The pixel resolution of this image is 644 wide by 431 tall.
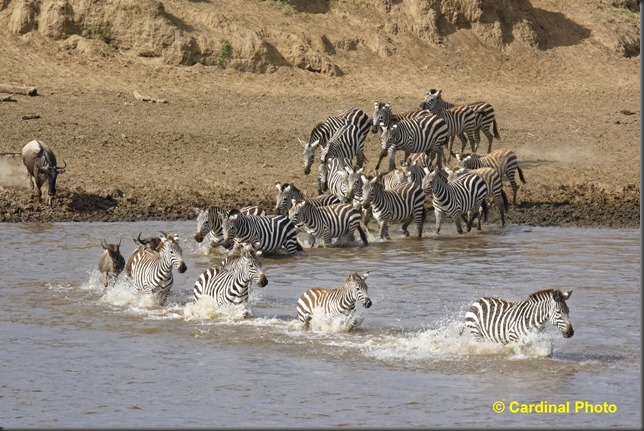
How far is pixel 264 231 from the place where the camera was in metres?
17.9

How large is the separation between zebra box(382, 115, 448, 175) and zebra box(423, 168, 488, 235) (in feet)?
6.88

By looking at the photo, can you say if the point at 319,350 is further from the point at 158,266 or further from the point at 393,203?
the point at 393,203

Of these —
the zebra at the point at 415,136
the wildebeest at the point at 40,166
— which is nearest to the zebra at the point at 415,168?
the zebra at the point at 415,136

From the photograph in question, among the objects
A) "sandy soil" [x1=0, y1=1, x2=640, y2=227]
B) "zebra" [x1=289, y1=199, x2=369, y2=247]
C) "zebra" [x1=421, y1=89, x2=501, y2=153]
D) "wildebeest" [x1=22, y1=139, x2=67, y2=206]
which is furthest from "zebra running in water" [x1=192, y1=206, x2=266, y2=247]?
"zebra" [x1=421, y1=89, x2=501, y2=153]

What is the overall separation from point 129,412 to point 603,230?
38.3ft

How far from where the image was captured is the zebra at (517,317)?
11539 millimetres

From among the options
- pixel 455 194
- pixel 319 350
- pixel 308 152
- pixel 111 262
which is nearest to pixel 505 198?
pixel 455 194

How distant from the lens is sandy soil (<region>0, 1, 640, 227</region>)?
21531 millimetres

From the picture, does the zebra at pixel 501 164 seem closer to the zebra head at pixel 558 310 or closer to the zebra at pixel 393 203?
the zebra at pixel 393 203

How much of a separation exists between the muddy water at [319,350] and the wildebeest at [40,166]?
2.32m

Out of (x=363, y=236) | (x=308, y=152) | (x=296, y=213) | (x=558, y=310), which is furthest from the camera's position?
(x=308, y=152)

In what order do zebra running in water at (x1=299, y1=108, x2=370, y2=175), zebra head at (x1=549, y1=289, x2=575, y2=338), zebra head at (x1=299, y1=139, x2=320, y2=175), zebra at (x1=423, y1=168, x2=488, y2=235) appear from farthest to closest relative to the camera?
1. zebra running in water at (x1=299, y1=108, x2=370, y2=175)
2. zebra head at (x1=299, y1=139, x2=320, y2=175)
3. zebra at (x1=423, y1=168, x2=488, y2=235)
4. zebra head at (x1=549, y1=289, x2=575, y2=338)

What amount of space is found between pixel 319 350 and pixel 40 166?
9.56 metres

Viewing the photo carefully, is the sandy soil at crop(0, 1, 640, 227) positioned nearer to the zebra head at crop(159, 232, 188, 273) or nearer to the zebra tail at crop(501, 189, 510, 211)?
the zebra tail at crop(501, 189, 510, 211)
